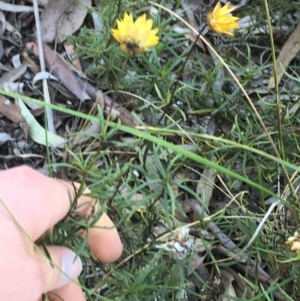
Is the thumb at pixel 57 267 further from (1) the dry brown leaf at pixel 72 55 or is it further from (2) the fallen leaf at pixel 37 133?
(1) the dry brown leaf at pixel 72 55

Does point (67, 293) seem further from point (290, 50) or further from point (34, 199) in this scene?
point (290, 50)

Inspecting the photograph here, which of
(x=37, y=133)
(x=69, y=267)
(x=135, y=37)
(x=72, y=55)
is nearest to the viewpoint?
(x=135, y=37)

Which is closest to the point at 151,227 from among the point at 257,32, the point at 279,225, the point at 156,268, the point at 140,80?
the point at 156,268

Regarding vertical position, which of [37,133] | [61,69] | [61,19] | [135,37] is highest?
[135,37]

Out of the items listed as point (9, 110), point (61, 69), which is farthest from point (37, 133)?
point (61, 69)

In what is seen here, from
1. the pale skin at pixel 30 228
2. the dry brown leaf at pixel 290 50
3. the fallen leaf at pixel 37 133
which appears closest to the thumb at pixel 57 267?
the pale skin at pixel 30 228

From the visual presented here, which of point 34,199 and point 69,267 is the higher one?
point 34,199

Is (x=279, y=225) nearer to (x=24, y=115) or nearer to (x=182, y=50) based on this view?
(x=182, y=50)

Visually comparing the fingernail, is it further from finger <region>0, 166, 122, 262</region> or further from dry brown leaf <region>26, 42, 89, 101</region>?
dry brown leaf <region>26, 42, 89, 101</region>

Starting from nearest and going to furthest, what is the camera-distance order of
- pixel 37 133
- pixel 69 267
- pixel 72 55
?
pixel 69 267
pixel 37 133
pixel 72 55
